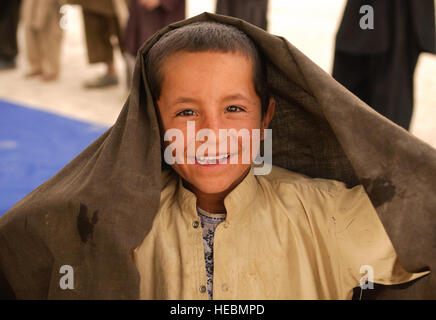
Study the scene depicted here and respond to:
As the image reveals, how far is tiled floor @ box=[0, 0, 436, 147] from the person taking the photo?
503cm

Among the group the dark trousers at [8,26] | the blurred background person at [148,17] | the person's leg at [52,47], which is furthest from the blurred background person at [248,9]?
the dark trousers at [8,26]

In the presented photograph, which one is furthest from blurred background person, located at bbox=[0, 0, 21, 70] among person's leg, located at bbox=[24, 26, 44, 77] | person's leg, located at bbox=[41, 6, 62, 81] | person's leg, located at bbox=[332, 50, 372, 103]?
person's leg, located at bbox=[332, 50, 372, 103]

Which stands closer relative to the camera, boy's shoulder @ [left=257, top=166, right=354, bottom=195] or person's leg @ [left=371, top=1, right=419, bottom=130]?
boy's shoulder @ [left=257, top=166, right=354, bottom=195]

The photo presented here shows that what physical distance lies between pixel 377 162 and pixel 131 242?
25.4 inches

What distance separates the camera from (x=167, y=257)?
4.79 ft

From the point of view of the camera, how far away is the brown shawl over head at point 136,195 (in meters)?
1.32

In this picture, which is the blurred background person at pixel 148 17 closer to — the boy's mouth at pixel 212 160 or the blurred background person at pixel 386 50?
the blurred background person at pixel 386 50

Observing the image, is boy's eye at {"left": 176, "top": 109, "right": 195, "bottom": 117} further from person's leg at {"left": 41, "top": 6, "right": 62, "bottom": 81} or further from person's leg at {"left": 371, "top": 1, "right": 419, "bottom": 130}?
person's leg at {"left": 41, "top": 6, "right": 62, "bottom": 81}

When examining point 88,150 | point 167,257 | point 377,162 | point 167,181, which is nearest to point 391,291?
point 377,162

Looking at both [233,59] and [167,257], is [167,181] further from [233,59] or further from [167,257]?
[233,59]

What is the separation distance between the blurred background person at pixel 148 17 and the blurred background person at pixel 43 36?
56.7 inches

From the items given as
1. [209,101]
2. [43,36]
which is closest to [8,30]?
[43,36]

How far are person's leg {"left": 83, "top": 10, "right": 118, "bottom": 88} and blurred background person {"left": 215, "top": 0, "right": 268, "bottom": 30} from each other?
1.82m

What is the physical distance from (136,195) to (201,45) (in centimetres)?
44
